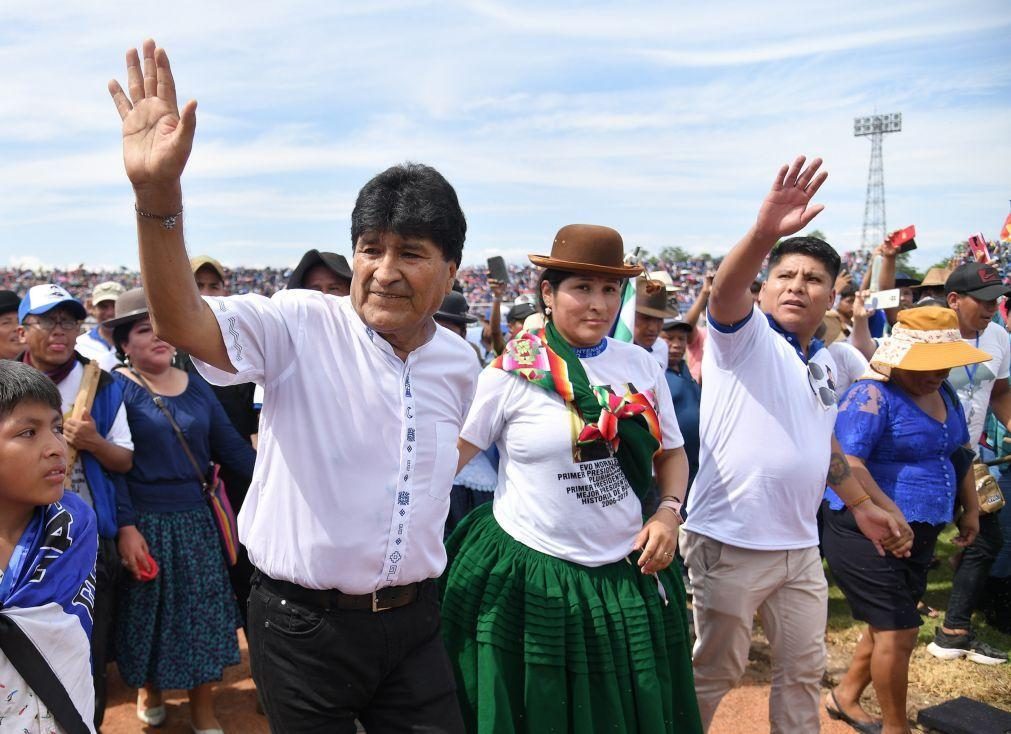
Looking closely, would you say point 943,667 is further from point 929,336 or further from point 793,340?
point 793,340

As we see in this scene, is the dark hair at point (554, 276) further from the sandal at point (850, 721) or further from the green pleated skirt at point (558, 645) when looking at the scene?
the sandal at point (850, 721)

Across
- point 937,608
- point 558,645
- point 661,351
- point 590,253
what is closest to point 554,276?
point 590,253

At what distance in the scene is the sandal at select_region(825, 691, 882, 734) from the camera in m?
3.88

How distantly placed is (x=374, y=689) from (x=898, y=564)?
8.39ft

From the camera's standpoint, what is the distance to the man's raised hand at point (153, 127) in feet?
5.10

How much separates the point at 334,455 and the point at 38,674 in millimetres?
881

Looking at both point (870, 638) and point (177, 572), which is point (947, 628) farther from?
point (177, 572)

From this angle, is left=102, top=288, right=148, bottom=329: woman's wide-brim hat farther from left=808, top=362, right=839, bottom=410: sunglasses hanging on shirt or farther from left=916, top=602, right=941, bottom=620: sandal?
left=916, top=602, right=941, bottom=620: sandal

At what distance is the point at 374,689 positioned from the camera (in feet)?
7.28

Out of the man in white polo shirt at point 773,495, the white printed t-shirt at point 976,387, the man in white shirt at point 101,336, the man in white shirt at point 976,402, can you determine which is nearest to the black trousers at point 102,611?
the man in white shirt at point 101,336

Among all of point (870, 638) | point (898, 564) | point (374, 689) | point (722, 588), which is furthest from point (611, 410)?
point (870, 638)

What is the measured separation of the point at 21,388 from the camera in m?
2.16

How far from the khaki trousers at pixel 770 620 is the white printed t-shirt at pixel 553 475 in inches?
20.1

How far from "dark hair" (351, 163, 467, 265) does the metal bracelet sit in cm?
57
